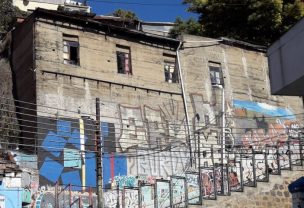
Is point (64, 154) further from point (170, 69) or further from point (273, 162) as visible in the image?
point (273, 162)

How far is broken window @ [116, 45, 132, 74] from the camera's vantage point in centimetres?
A: 2973

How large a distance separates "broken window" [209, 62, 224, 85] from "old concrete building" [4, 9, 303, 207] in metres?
0.05

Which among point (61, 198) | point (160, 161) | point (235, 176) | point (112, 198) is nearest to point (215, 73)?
point (160, 161)

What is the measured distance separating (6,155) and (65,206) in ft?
11.4

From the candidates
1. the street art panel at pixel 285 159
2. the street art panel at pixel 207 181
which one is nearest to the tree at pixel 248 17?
the street art panel at pixel 285 159

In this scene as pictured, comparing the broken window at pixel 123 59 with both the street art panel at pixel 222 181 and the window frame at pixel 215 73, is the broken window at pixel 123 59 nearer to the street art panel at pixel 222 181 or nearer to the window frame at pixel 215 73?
the window frame at pixel 215 73

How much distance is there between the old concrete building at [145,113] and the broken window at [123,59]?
0.17 feet

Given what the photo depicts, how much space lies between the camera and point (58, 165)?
26.0 m

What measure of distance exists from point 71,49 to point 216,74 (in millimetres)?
8529

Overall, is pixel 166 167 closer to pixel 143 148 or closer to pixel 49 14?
pixel 143 148

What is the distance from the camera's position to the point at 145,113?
96.9ft

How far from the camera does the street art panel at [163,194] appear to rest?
2467cm

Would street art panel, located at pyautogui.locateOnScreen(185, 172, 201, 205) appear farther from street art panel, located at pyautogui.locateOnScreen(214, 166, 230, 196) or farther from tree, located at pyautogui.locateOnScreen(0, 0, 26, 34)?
tree, located at pyautogui.locateOnScreen(0, 0, 26, 34)

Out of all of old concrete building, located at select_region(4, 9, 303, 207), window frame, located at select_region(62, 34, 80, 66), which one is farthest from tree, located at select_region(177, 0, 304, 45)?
window frame, located at select_region(62, 34, 80, 66)
